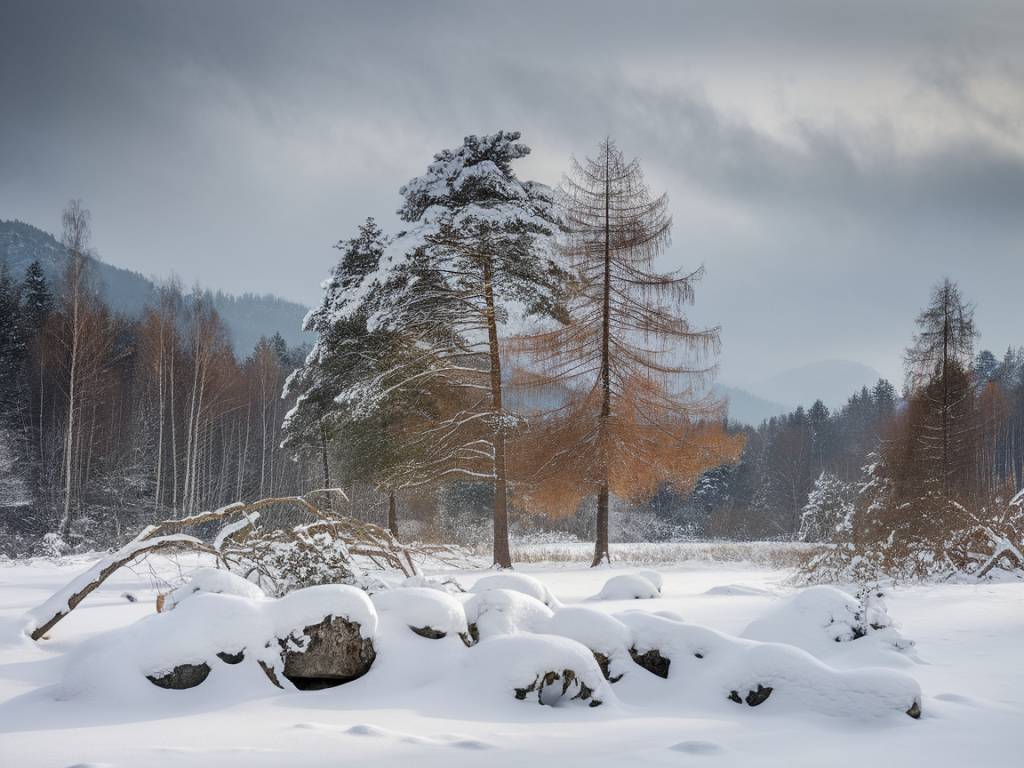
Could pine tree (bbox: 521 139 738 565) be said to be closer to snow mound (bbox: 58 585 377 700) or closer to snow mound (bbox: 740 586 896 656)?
snow mound (bbox: 740 586 896 656)

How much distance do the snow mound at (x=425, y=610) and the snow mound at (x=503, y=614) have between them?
0.21 metres

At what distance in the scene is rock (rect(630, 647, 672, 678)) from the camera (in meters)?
4.67

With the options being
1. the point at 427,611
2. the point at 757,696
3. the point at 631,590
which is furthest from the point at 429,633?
the point at 631,590

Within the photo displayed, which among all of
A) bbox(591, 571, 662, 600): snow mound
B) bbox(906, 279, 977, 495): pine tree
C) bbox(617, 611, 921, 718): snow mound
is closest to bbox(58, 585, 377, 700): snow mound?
bbox(617, 611, 921, 718): snow mound

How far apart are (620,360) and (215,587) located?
42.9 feet

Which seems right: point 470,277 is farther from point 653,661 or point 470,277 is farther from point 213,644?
point 213,644

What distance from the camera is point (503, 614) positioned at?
201 inches

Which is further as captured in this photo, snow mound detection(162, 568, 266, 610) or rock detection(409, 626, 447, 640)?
snow mound detection(162, 568, 266, 610)

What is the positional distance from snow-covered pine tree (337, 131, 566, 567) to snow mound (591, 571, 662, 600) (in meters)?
5.87

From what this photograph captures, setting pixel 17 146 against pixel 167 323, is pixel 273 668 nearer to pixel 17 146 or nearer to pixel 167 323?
pixel 167 323

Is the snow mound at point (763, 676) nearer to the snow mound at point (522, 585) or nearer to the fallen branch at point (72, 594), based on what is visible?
the snow mound at point (522, 585)

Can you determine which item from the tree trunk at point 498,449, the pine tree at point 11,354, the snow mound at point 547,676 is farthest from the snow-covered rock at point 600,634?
the pine tree at point 11,354

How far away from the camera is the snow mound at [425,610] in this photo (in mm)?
4758

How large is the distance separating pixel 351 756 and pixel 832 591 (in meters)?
4.69
